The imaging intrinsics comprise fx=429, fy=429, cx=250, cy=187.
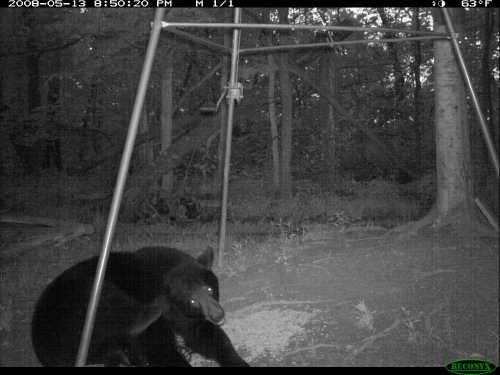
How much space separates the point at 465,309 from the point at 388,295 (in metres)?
0.60

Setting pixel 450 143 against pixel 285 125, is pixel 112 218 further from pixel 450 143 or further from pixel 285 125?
pixel 285 125

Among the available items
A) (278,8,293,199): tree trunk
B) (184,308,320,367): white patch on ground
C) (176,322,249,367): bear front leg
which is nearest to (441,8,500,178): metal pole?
(184,308,320,367): white patch on ground

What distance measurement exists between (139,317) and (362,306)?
1433 millimetres

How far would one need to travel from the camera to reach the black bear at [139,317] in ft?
8.59

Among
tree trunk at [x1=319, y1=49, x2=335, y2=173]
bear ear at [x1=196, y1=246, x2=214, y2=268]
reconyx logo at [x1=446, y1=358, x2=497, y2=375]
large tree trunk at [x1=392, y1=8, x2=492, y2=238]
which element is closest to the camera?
reconyx logo at [x1=446, y1=358, x2=497, y2=375]

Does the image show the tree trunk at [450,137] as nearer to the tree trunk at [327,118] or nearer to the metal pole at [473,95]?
the metal pole at [473,95]

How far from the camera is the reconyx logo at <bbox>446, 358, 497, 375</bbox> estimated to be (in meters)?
2.01

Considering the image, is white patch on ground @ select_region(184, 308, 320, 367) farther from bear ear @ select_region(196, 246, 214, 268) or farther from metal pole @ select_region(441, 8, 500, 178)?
metal pole @ select_region(441, 8, 500, 178)

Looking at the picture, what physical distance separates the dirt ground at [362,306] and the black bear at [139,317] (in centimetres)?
19

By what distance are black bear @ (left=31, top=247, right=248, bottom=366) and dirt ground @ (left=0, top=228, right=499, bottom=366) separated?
0.19 meters

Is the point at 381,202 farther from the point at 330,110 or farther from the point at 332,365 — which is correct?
the point at 332,365

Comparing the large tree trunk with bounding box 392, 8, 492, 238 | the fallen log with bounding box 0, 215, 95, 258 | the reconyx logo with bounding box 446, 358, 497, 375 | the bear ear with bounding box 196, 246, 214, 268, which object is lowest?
the fallen log with bounding box 0, 215, 95, 258
